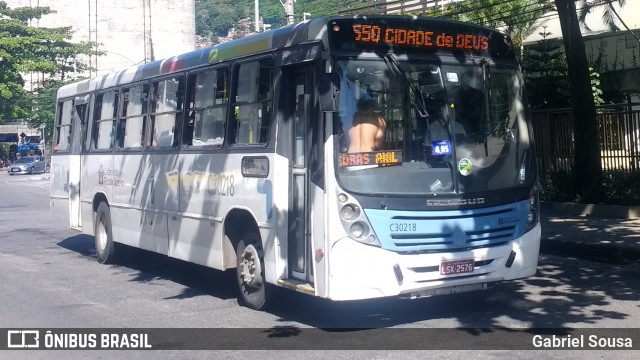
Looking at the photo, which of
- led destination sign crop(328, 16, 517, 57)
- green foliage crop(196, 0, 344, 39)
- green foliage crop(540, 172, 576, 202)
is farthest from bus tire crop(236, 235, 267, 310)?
green foliage crop(196, 0, 344, 39)

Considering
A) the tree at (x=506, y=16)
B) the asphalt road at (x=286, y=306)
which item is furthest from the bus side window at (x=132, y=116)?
the tree at (x=506, y=16)

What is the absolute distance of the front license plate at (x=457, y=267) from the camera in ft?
26.9

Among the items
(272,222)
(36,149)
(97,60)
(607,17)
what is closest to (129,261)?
(272,222)

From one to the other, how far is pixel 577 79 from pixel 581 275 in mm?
6399

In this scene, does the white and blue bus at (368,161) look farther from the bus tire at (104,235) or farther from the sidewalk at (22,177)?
the sidewalk at (22,177)

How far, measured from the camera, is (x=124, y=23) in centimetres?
8069

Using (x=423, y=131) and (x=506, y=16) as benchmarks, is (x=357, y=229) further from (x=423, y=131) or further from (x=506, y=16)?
(x=506, y=16)

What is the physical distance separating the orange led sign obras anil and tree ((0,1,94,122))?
5915 centimetres

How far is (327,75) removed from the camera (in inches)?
316

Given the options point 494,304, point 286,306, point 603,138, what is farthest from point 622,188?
point 286,306

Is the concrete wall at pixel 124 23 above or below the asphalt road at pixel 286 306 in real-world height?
above

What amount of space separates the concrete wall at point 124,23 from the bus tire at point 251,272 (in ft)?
235

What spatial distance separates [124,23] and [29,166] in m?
26.5

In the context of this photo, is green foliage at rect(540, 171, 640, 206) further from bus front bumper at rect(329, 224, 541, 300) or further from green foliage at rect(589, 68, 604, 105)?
bus front bumper at rect(329, 224, 541, 300)
